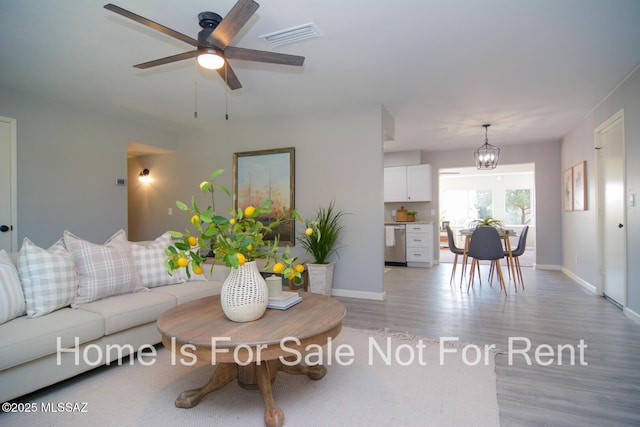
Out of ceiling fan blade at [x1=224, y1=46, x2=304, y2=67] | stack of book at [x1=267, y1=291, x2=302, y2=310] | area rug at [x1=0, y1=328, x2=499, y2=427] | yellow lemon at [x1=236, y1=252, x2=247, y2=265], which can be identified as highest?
ceiling fan blade at [x1=224, y1=46, x2=304, y2=67]

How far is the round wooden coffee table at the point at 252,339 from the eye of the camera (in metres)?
1.48

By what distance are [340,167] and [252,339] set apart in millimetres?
3140

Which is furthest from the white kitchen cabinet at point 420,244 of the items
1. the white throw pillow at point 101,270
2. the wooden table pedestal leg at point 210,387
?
the wooden table pedestal leg at point 210,387

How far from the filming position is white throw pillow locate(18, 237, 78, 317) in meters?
2.06

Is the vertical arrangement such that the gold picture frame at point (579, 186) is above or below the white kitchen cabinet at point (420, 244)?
above

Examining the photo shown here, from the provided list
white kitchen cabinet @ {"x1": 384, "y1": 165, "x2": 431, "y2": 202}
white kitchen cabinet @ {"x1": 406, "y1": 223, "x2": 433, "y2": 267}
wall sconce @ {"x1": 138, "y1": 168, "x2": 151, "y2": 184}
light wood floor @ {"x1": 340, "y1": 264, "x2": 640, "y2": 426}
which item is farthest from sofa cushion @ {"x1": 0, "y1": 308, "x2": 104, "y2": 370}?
white kitchen cabinet @ {"x1": 384, "y1": 165, "x2": 431, "y2": 202}

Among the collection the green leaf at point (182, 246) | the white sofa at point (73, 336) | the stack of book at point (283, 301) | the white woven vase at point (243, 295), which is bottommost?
the white sofa at point (73, 336)

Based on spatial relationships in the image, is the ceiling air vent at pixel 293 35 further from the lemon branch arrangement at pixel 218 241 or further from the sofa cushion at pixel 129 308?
the sofa cushion at pixel 129 308

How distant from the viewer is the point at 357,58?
9.72ft

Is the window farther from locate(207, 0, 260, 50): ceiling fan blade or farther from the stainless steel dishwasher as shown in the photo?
locate(207, 0, 260, 50): ceiling fan blade

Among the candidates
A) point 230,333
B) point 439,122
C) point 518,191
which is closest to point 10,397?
point 230,333

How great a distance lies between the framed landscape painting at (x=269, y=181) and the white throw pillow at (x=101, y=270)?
2.30 meters

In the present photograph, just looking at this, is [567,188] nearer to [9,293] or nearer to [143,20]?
[143,20]

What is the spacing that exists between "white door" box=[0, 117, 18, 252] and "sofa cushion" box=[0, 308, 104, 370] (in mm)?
2182
